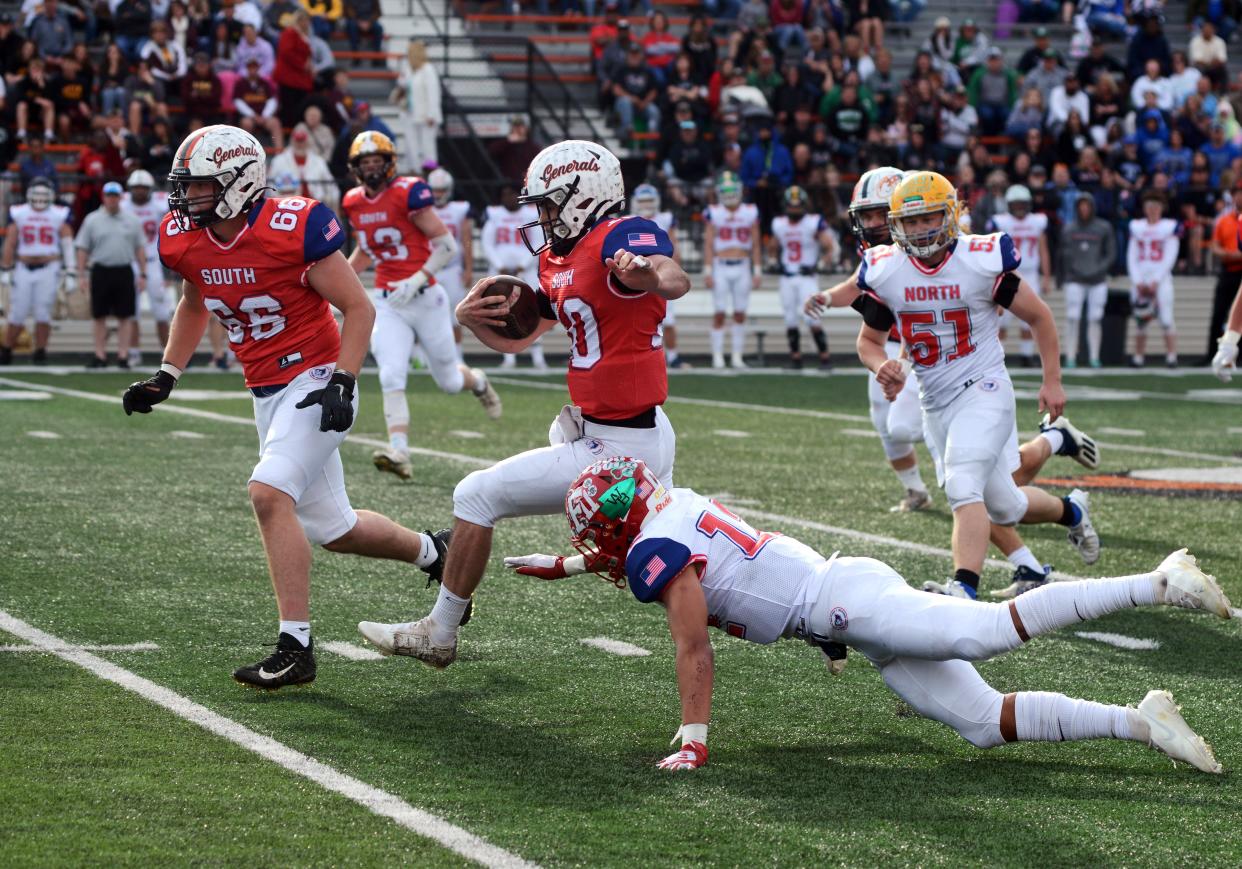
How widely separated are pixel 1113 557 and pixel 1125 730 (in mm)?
3660

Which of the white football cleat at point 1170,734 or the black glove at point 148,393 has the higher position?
the black glove at point 148,393

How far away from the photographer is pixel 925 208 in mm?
6754

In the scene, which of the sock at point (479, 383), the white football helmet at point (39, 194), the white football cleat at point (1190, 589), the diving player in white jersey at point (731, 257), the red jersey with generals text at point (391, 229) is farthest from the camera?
the diving player in white jersey at point (731, 257)

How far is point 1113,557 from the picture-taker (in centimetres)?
810

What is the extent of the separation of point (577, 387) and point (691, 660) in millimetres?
1275

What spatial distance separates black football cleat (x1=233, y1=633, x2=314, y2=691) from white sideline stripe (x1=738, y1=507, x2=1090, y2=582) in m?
3.52

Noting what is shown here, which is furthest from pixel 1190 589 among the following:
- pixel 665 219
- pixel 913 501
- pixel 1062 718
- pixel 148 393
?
pixel 665 219

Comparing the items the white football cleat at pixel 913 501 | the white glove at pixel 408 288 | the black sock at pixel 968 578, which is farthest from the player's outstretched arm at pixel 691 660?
the white glove at pixel 408 288

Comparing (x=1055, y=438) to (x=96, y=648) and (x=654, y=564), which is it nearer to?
(x=654, y=564)

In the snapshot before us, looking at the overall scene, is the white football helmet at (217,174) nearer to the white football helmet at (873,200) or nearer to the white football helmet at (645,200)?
the white football helmet at (873,200)

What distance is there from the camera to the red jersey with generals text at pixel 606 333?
5.56 metres

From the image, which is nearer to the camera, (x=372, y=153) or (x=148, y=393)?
(x=148, y=393)

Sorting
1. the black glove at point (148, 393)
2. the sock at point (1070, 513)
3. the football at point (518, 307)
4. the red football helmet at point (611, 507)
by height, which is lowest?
the sock at point (1070, 513)

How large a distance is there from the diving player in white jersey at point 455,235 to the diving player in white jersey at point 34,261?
388 centimetres
